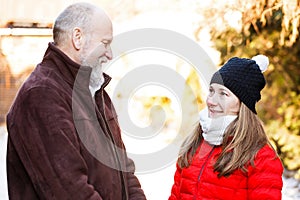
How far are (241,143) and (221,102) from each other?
184 mm

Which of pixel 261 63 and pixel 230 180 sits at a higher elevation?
pixel 261 63

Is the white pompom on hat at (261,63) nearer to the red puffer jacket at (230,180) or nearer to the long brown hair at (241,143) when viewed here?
the long brown hair at (241,143)

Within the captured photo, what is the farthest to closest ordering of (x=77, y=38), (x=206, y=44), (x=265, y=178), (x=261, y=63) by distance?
(x=206, y=44)
(x=261, y=63)
(x=265, y=178)
(x=77, y=38)

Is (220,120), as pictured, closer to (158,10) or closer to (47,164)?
(47,164)

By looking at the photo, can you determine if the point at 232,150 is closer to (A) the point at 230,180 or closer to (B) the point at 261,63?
(A) the point at 230,180

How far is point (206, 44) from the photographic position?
6785 millimetres

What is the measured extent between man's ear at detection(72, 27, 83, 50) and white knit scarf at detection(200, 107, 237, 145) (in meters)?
0.66

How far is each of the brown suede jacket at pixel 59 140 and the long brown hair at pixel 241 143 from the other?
453 millimetres

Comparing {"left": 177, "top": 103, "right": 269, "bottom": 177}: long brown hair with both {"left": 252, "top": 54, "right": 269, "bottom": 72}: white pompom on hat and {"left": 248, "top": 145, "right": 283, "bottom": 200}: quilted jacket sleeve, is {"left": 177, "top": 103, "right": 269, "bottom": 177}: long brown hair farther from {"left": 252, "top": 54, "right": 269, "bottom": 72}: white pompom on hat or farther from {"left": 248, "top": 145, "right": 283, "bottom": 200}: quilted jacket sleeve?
{"left": 252, "top": 54, "right": 269, "bottom": 72}: white pompom on hat

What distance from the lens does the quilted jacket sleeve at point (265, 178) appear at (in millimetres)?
2232

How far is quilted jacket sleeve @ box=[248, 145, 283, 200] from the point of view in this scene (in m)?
2.23

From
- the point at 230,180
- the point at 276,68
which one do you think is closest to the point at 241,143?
the point at 230,180

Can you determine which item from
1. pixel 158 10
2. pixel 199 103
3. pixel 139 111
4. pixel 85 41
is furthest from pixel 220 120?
pixel 158 10

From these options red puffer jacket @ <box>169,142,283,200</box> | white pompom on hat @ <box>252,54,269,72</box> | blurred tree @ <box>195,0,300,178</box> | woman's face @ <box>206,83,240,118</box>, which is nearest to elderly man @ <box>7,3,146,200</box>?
red puffer jacket @ <box>169,142,283,200</box>
